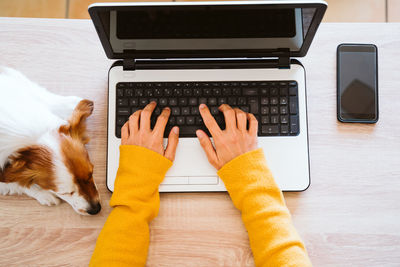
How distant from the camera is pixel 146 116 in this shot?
75cm

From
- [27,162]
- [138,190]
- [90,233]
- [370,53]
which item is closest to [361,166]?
[370,53]

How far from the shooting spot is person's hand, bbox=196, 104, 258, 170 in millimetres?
733

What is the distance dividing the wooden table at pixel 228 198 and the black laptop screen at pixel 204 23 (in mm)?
160

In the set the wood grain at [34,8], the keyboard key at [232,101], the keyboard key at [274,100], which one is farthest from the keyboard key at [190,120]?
the wood grain at [34,8]

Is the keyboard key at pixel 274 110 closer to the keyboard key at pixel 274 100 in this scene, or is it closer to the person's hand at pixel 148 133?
the keyboard key at pixel 274 100

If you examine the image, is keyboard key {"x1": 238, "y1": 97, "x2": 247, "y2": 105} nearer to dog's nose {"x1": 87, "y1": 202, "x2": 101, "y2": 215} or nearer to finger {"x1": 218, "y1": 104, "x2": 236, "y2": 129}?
finger {"x1": 218, "y1": 104, "x2": 236, "y2": 129}

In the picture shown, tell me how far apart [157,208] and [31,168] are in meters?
0.30

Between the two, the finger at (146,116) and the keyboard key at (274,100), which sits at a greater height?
the keyboard key at (274,100)

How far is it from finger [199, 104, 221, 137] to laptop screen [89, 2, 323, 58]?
143 mm

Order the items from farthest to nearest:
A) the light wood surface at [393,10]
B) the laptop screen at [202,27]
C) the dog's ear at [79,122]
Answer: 1. the light wood surface at [393,10]
2. the dog's ear at [79,122]
3. the laptop screen at [202,27]

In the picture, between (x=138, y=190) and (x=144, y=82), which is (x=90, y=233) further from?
(x=144, y=82)

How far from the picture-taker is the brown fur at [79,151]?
27.0 inches

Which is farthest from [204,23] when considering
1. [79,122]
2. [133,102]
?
[79,122]

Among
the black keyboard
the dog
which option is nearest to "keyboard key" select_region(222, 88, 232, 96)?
the black keyboard
